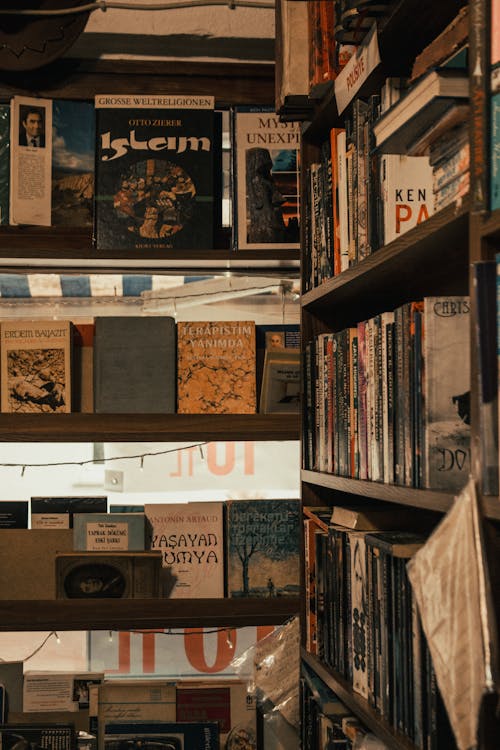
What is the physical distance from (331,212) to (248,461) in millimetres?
A: 1267

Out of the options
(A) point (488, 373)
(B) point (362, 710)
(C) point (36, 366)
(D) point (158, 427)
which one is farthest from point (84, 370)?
(A) point (488, 373)

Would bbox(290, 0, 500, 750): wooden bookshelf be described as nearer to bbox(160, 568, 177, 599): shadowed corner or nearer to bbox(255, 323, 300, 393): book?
bbox(255, 323, 300, 393): book

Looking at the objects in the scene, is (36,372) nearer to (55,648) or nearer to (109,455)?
(109,455)

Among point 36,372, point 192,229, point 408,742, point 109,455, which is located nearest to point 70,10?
point 192,229

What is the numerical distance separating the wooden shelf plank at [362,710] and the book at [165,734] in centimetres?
59

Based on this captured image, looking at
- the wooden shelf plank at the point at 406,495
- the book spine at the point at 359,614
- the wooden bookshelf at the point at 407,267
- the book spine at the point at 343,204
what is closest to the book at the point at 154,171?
the wooden bookshelf at the point at 407,267

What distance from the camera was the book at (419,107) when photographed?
98 centimetres

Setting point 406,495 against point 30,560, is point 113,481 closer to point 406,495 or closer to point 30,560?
point 30,560

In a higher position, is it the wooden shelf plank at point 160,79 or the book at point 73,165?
the wooden shelf plank at point 160,79

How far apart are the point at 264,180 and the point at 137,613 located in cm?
117

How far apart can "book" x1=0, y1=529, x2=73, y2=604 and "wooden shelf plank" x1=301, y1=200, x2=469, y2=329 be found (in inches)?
36.4

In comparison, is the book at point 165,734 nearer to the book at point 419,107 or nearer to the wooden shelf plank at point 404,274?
the wooden shelf plank at point 404,274

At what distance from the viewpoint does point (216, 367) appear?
229 centimetres

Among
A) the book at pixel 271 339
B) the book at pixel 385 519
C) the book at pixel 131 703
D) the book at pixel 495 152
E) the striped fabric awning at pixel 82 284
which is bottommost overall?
the book at pixel 131 703
